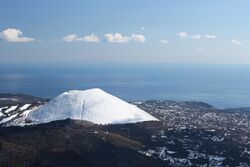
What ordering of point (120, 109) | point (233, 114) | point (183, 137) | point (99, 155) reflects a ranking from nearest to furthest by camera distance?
point (99, 155) < point (183, 137) < point (120, 109) < point (233, 114)

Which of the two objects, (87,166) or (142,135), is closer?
(87,166)

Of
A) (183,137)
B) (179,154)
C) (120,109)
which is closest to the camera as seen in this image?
(179,154)

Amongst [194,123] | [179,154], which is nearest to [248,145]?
[179,154]

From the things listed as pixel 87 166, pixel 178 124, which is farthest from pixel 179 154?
pixel 178 124

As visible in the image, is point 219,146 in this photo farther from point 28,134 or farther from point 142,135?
point 28,134

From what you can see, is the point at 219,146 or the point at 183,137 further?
the point at 183,137

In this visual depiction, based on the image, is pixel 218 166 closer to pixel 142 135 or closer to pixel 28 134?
pixel 142 135
